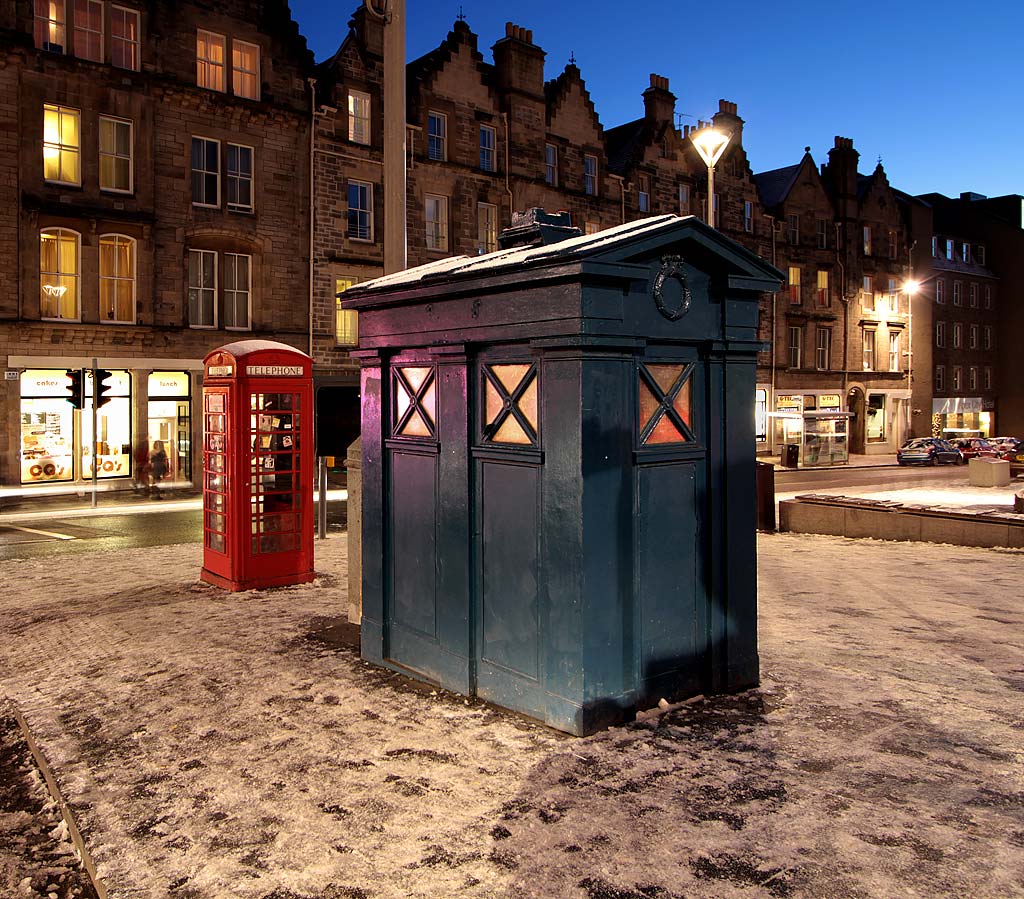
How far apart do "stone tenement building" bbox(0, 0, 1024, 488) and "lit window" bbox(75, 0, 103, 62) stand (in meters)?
0.06

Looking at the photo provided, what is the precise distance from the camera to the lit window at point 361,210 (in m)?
31.9

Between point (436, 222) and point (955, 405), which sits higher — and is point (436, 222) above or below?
above

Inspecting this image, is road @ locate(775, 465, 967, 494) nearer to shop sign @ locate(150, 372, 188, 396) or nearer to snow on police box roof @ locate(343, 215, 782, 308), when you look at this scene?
shop sign @ locate(150, 372, 188, 396)

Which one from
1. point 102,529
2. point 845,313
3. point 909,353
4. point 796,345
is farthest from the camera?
point 909,353

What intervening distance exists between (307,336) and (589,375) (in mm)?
26252

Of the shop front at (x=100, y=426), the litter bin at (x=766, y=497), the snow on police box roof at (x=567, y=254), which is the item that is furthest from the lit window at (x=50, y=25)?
the snow on police box roof at (x=567, y=254)

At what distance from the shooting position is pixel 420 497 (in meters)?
6.71

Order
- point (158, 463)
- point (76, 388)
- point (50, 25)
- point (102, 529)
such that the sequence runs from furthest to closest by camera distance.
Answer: point (158, 463), point (50, 25), point (76, 388), point (102, 529)

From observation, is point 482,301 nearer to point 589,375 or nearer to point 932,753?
point 589,375

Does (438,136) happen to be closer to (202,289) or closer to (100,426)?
(202,289)

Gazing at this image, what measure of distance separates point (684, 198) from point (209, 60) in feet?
77.5

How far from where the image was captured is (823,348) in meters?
50.2

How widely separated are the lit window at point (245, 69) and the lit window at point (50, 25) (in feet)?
16.1

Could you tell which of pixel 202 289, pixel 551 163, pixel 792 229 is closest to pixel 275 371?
pixel 202 289
